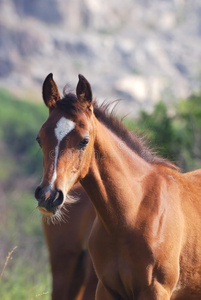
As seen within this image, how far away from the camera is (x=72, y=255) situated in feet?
19.3

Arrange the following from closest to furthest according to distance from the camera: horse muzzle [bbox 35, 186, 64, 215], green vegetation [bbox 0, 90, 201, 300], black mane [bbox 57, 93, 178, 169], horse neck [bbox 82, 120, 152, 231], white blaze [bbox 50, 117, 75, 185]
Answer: horse muzzle [bbox 35, 186, 64, 215] → white blaze [bbox 50, 117, 75, 185] → horse neck [bbox 82, 120, 152, 231] → black mane [bbox 57, 93, 178, 169] → green vegetation [bbox 0, 90, 201, 300]

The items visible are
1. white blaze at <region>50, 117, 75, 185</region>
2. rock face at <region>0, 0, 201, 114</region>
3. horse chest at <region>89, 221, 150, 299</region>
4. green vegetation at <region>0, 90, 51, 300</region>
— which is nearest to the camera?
white blaze at <region>50, 117, 75, 185</region>

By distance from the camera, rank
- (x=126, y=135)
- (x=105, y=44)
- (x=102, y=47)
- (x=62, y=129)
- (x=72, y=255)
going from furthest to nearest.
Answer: (x=105, y=44), (x=102, y=47), (x=72, y=255), (x=126, y=135), (x=62, y=129)

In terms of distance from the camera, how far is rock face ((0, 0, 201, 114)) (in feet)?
264

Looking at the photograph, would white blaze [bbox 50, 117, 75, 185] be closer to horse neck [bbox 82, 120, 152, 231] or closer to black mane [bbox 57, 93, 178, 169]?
horse neck [bbox 82, 120, 152, 231]

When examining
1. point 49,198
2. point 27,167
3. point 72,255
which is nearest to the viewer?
point 49,198

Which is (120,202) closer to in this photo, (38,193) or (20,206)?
(38,193)

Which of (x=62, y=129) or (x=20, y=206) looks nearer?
(x=62, y=129)

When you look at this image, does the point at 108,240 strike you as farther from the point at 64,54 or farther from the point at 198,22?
the point at 198,22

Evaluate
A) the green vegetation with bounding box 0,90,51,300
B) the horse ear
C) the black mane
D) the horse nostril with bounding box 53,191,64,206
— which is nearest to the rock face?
the green vegetation with bounding box 0,90,51,300

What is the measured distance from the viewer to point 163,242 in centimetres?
432

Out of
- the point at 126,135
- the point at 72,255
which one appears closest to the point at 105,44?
the point at 72,255

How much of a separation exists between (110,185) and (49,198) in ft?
2.38

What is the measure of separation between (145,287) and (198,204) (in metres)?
1.00
